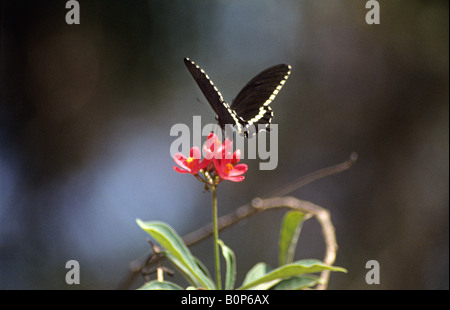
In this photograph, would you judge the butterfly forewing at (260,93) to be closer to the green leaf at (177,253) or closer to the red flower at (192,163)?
the red flower at (192,163)

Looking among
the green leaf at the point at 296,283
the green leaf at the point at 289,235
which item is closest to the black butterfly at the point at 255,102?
the green leaf at the point at 289,235

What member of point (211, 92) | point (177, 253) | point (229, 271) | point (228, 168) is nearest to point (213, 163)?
point (228, 168)

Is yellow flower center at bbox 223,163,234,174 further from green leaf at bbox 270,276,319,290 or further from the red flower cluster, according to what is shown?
green leaf at bbox 270,276,319,290

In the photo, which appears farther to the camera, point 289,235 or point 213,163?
point 289,235

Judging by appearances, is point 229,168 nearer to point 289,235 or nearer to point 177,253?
point 177,253

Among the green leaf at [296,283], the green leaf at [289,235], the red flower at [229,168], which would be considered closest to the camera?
the red flower at [229,168]
